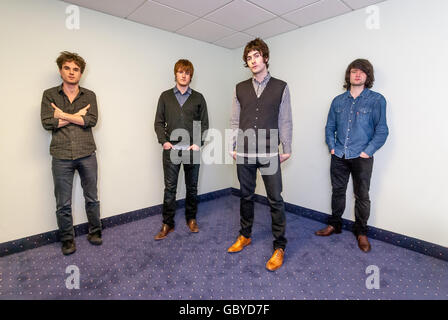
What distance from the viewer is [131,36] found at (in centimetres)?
275

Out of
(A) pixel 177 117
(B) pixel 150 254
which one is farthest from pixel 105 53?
(B) pixel 150 254

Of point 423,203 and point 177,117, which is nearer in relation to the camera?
point 423,203

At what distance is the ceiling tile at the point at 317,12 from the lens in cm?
Answer: 238

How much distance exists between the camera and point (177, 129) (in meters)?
2.52

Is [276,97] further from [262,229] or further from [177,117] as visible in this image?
[262,229]

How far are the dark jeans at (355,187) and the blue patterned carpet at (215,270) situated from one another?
0.21m

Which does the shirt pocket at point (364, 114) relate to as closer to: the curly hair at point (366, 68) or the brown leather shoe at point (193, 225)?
the curly hair at point (366, 68)

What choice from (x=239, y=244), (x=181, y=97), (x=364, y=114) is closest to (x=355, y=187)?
(x=364, y=114)

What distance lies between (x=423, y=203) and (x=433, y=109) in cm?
87

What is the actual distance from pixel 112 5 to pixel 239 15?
4.30 ft

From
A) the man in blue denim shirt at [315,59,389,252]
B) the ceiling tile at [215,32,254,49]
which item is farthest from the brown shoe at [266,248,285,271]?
the ceiling tile at [215,32,254,49]

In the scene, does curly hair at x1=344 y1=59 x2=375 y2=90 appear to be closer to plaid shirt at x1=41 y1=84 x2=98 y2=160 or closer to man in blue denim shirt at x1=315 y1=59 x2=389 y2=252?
man in blue denim shirt at x1=315 y1=59 x2=389 y2=252

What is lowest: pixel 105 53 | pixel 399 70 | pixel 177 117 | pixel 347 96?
pixel 177 117

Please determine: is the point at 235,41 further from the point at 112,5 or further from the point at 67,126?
the point at 67,126
